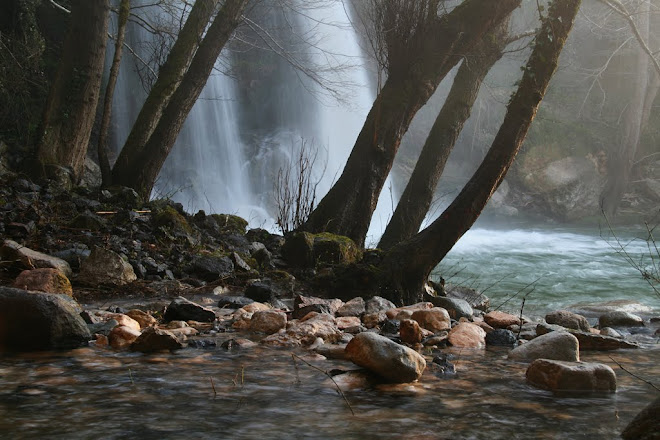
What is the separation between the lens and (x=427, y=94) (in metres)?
6.55

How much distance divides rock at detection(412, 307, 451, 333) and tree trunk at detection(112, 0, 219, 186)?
17.8 feet

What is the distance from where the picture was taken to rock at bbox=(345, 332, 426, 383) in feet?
8.43

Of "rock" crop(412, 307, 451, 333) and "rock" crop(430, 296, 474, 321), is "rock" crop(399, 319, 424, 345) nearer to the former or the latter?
"rock" crop(412, 307, 451, 333)

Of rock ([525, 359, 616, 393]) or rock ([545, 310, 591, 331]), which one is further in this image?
rock ([545, 310, 591, 331])

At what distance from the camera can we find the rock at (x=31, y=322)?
2859mm

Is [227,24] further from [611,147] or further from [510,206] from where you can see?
[611,147]

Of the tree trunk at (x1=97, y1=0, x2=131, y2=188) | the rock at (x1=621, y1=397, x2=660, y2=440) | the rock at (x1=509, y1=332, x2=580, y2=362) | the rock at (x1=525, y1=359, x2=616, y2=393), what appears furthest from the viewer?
the tree trunk at (x1=97, y1=0, x2=131, y2=188)

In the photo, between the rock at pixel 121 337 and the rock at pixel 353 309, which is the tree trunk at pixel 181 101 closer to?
the rock at pixel 353 309

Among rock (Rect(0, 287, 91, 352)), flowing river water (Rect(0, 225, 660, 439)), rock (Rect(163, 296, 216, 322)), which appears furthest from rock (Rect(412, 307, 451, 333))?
rock (Rect(0, 287, 91, 352))

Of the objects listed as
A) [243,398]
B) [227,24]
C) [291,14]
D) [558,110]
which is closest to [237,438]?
[243,398]

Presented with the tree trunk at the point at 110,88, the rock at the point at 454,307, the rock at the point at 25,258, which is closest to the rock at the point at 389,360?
the rock at the point at 454,307

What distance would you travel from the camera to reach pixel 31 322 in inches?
114

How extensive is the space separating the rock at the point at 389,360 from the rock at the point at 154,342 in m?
0.96

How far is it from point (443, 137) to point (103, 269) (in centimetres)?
443
